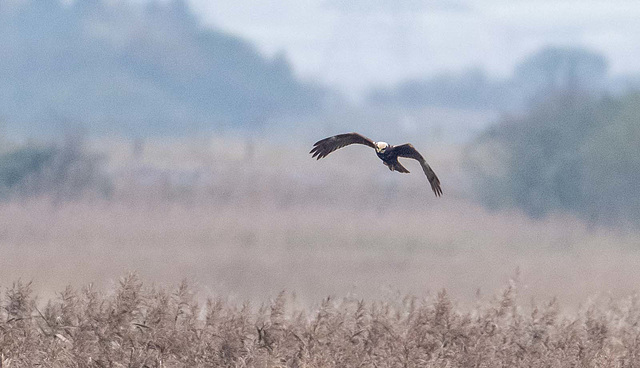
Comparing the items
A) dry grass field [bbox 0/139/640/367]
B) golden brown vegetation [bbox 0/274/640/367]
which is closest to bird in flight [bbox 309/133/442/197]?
golden brown vegetation [bbox 0/274/640/367]

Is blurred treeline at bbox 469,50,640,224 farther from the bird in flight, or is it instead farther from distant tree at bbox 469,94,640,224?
the bird in flight

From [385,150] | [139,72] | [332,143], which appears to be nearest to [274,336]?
[385,150]

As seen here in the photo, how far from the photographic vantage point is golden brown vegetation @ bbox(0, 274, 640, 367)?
29.2 feet

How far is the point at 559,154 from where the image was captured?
31.9 m

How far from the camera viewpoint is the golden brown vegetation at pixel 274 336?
8891 millimetres

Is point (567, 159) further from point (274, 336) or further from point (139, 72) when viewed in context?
point (274, 336)

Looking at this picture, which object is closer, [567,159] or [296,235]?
[296,235]

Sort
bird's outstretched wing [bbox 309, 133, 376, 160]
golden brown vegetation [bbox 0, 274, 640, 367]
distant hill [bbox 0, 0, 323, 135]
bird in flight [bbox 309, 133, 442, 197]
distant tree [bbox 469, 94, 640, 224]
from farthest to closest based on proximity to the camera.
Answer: distant hill [bbox 0, 0, 323, 135] < distant tree [bbox 469, 94, 640, 224] < bird's outstretched wing [bbox 309, 133, 376, 160] < bird in flight [bbox 309, 133, 442, 197] < golden brown vegetation [bbox 0, 274, 640, 367]

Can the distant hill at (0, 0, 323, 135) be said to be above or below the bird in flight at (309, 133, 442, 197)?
above

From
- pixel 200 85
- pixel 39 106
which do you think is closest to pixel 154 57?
pixel 200 85

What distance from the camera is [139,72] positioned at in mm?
38750

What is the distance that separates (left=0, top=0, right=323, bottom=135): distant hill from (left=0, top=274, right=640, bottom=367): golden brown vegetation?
62.0ft

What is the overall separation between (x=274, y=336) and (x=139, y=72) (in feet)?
99.1

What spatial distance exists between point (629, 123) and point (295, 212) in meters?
14.0
